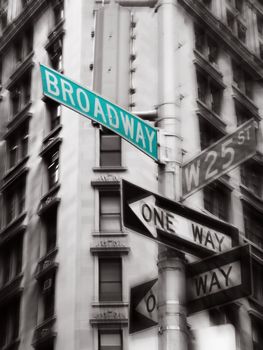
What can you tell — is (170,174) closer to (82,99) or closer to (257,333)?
(82,99)

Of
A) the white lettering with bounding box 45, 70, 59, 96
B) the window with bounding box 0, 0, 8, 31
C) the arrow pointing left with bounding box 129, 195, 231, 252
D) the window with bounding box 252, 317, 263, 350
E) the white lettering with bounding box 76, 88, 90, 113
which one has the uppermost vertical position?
the window with bounding box 0, 0, 8, 31

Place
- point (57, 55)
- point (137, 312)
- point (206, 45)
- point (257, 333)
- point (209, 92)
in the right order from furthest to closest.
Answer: point (206, 45), point (209, 92), point (57, 55), point (257, 333), point (137, 312)

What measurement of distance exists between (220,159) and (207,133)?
32185 mm

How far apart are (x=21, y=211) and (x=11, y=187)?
6.14ft

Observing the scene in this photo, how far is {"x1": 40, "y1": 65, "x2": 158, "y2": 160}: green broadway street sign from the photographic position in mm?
7812

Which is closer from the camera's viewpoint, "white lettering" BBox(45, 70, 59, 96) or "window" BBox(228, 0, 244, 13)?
"white lettering" BBox(45, 70, 59, 96)

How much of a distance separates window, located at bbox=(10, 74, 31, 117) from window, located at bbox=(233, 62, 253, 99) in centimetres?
1164

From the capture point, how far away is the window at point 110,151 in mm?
34312

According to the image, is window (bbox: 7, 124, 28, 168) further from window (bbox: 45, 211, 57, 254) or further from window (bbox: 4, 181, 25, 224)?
window (bbox: 45, 211, 57, 254)

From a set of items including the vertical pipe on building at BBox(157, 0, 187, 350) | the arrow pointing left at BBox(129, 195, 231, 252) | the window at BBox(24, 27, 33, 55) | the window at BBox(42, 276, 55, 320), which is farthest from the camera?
the window at BBox(24, 27, 33, 55)

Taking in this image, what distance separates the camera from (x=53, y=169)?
3572 centimetres

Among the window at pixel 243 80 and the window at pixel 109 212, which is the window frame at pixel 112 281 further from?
the window at pixel 243 80

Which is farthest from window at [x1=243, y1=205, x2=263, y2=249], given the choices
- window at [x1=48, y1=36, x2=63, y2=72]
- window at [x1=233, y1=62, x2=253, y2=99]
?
window at [x1=48, y1=36, x2=63, y2=72]

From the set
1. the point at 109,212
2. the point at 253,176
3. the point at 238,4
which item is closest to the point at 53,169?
the point at 109,212
